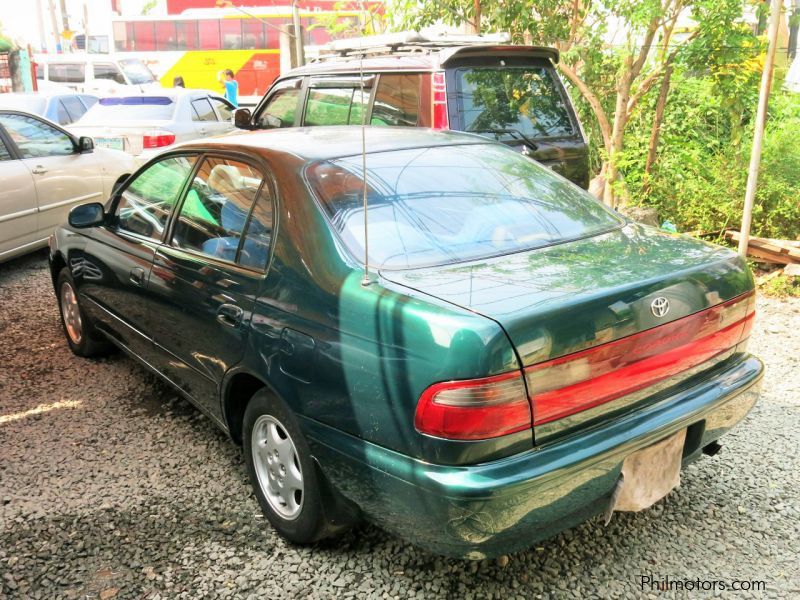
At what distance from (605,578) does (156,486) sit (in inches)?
76.9

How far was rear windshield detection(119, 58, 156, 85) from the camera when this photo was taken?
21.9 m

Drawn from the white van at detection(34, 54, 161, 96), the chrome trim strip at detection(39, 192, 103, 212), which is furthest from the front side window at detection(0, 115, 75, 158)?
the white van at detection(34, 54, 161, 96)

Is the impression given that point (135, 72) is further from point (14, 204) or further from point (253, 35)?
point (14, 204)

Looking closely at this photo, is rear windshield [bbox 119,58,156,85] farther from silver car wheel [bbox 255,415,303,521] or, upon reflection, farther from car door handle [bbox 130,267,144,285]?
silver car wheel [bbox 255,415,303,521]

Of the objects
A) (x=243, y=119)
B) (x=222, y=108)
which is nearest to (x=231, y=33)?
(x=222, y=108)

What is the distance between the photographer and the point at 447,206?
297 cm

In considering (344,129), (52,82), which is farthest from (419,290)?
(52,82)

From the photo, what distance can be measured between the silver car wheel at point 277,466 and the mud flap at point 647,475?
1.11m

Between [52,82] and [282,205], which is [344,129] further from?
[52,82]

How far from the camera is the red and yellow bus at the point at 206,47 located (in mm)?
26062

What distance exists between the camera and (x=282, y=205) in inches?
113

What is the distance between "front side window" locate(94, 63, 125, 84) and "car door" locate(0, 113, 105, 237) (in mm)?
15399

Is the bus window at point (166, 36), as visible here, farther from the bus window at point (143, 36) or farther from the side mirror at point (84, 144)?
the side mirror at point (84, 144)

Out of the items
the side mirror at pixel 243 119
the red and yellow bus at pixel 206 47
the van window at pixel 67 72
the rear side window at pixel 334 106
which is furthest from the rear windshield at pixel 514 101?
the red and yellow bus at pixel 206 47
